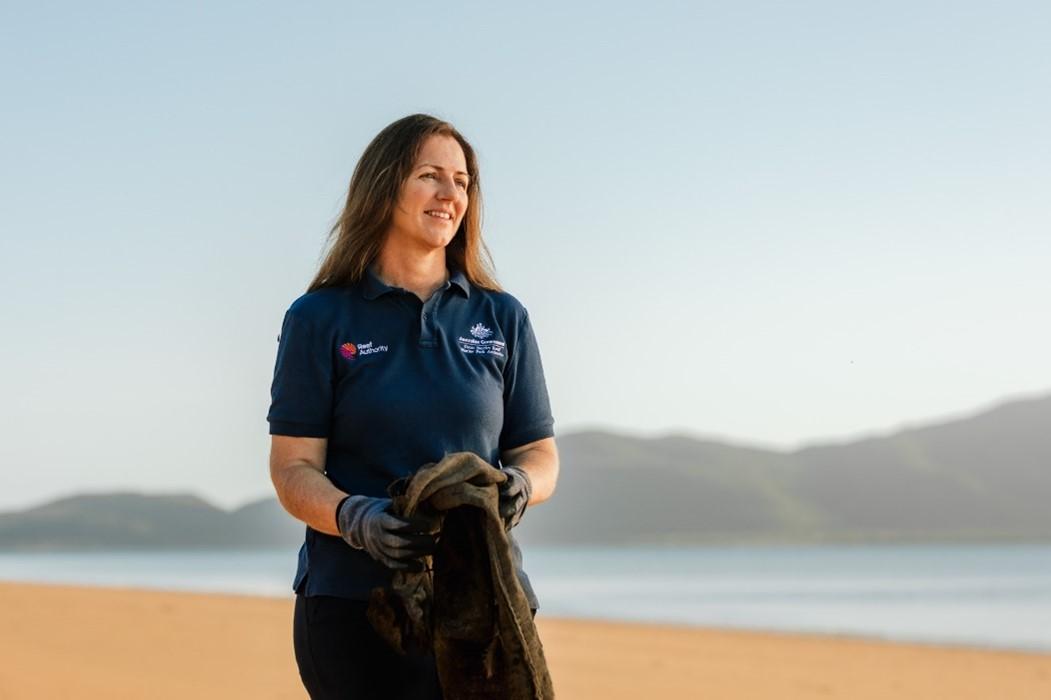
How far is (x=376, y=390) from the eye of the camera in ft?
7.80

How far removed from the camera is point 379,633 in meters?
2.24

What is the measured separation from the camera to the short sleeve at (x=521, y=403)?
254 cm

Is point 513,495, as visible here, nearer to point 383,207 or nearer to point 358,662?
point 358,662

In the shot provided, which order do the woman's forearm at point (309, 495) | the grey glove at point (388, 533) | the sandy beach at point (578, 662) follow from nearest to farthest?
the grey glove at point (388, 533)
the woman's forearm at point (309, 495)
the sandy beach at point (578, 662)

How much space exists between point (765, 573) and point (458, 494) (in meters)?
32.7

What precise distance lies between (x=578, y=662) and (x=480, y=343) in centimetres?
820

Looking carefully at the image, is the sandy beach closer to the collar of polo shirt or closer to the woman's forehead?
the collar of polo shirt

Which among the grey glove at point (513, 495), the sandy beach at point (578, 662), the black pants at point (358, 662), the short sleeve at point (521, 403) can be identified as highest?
the short sleeve at point (521, 403)

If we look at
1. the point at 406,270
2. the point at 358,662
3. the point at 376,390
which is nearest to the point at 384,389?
the point at 376,390

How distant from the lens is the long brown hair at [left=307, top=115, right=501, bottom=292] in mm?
2449

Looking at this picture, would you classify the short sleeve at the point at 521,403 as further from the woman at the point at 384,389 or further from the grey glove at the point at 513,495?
the grey glove at the point at 513,495

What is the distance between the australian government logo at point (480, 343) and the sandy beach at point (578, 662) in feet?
20.7

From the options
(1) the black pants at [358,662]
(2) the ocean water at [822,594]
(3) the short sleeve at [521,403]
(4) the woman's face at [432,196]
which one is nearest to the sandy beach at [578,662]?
(2) the ocean water at [822,594]

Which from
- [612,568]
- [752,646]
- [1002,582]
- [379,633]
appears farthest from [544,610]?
[612,568]
